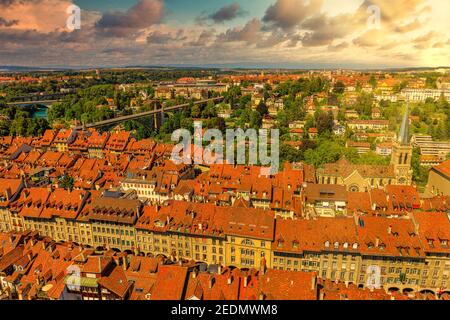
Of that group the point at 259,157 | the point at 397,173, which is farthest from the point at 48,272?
the point at 397,173

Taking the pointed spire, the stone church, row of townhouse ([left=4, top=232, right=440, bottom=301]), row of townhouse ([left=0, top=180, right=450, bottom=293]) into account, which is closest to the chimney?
row of townhouse ([left=4, top=232, right=440, bottom=301])

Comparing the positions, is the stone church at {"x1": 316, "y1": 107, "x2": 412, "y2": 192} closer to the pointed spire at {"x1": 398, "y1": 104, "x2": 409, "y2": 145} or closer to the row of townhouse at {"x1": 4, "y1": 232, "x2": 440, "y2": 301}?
the pointed spire at {"x1": 398, "y1": 104, "x2": 409, "y2": 145}

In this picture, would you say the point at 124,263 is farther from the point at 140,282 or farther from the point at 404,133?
the point at 404,133

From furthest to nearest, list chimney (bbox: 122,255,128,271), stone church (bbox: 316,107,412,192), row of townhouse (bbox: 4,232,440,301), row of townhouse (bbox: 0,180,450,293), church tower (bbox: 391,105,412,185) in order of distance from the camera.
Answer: church tower (bbox: 391,105,412,185) → stone church (bbox: 316,107,412,192) → row of townhouse (bbox: 0,180,450,293) → chimney (bbox: 122,255,128,271) → row of townhouse (bbox: 4,232,440,301)

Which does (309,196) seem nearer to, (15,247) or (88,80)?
(15,247)

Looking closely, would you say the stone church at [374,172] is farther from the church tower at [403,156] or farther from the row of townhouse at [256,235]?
the row of townhouse at [256,235]

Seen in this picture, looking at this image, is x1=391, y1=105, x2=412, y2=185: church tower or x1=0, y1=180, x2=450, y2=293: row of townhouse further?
x1=391, y1=105, x2=412, y2=185: church tower

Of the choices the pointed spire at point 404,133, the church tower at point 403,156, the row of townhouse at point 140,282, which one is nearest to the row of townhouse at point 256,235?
the row of townhouse at point 140,282
